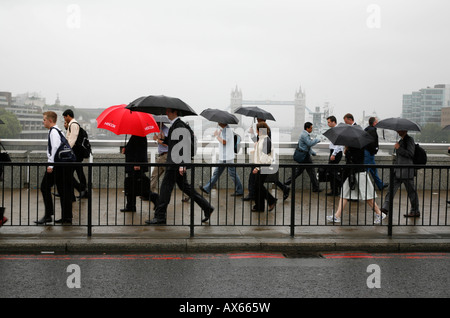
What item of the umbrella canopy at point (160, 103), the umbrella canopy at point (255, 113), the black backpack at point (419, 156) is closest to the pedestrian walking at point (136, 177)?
the umbrella canopy at point (160, 103)

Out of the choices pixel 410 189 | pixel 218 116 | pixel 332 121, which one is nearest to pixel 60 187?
pixel 218 116

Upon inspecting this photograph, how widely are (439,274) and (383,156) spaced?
8201 mm

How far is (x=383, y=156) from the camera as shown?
1417 cm

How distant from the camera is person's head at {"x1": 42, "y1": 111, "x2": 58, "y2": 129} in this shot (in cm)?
849

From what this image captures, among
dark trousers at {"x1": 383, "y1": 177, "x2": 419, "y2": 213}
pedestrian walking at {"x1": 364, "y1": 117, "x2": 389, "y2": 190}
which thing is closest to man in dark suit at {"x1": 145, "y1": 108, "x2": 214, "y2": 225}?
dark trousers at {"x1": 383, "y1": 177, "x2": 419, "y2": 213}

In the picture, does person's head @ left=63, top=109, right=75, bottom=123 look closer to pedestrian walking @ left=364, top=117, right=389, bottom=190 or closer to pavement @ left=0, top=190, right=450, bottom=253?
pavement @ left=0, top=190, right=450, bottom=253

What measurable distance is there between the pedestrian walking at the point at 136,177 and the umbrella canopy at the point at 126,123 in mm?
260

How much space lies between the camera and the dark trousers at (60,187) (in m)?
8.24

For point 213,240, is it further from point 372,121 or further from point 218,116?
point 372,121

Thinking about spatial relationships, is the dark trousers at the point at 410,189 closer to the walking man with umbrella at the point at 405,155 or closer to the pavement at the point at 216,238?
the walking man with umbrella at the point at 405,155

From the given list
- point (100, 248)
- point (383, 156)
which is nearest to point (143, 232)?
point (100, 248)

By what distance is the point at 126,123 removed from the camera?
9.45m

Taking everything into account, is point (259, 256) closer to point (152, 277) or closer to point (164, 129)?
point (152, 277)
